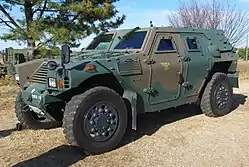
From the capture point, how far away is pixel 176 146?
532 cm

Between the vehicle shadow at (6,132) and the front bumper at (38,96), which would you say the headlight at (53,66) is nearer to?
the front bumper at (38,96)

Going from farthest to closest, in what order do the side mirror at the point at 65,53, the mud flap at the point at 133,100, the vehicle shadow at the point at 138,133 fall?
the mud flap at the point at 133,100
the vehicle shadow at the point at 138,133
the side mirror at the point at 65,53

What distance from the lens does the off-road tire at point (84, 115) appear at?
479 cm

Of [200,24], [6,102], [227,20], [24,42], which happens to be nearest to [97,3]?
[24,42]

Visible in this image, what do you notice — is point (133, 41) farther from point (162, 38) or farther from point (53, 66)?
point (53, 66)

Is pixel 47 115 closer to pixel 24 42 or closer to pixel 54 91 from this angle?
pixel 54 91

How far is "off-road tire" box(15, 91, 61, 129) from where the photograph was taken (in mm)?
6078

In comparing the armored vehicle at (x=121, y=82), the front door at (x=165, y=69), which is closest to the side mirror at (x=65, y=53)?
the armored vehicle at (x=121, y=82)

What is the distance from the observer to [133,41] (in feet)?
20.3

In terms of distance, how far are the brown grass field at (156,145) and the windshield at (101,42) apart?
1597 millimetres

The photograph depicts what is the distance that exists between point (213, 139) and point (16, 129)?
3375mm

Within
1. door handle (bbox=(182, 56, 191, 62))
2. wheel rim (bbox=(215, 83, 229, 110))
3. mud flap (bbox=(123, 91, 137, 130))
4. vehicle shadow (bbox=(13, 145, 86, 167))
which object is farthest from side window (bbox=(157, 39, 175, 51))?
vehicle shadow (bbox=(13, 145, 86, 167))

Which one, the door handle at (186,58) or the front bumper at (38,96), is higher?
the door handle at (186,58)

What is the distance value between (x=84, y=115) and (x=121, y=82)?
0.84 m
